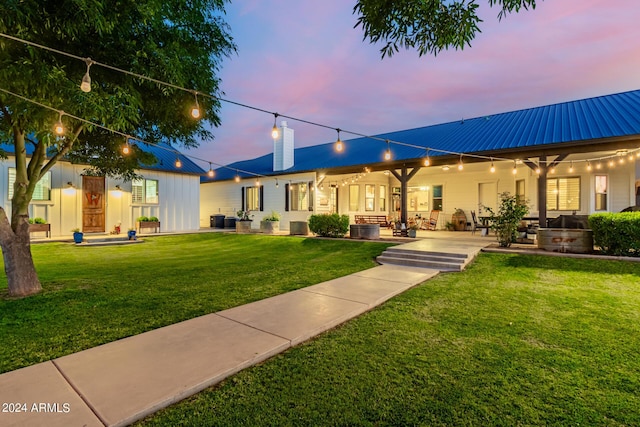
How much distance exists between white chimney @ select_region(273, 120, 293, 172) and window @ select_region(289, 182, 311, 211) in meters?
1.58

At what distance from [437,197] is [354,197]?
4230 millimetres

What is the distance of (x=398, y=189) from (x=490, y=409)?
51.0 ft

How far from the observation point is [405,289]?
532 cm

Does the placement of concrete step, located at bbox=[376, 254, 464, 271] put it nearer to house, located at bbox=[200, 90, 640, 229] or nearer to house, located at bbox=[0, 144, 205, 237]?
house, located at bbox=[200, 90, 640, 229]

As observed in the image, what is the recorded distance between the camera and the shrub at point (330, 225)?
12.0 metres

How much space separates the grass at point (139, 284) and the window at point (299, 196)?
4.42m

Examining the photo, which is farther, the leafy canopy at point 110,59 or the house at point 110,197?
the house at point 110,197

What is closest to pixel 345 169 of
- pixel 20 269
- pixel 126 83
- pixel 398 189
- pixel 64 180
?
pixel 398 189

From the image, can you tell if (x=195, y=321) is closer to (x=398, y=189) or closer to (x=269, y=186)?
(x=269, y=186)

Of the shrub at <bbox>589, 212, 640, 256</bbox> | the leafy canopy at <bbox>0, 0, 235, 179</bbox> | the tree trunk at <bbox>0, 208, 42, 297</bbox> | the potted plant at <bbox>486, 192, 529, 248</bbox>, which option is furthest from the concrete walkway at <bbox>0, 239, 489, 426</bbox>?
the shrub at <bbox>589, 212, 640, 256</bbox>

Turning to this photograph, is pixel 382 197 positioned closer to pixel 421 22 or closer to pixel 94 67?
pixel 421 22

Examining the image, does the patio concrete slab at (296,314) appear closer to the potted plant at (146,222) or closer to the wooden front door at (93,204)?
the potted plant at (146,222)

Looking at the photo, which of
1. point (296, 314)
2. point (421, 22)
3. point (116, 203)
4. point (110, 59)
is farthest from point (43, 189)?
point (421, 22)

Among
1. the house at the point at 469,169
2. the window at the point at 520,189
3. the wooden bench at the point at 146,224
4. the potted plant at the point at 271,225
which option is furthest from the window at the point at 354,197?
the wooden bench at the point at 146,224
